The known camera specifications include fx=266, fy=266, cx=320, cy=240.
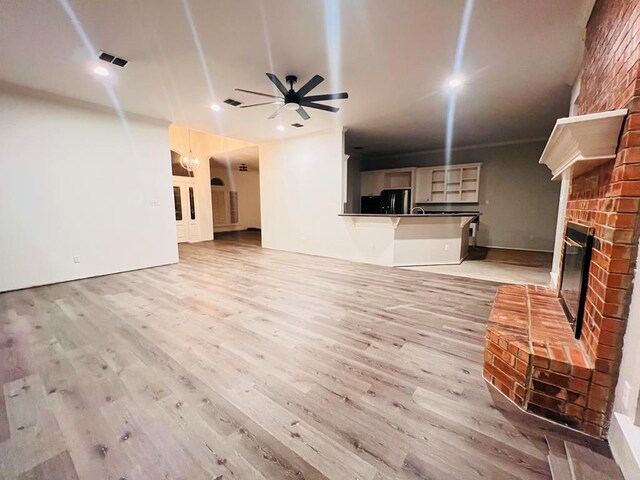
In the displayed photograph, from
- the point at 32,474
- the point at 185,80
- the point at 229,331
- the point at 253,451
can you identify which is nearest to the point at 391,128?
the point at 185,80

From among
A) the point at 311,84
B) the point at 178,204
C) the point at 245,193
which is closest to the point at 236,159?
the point at 178,204

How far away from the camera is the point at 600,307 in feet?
4.32

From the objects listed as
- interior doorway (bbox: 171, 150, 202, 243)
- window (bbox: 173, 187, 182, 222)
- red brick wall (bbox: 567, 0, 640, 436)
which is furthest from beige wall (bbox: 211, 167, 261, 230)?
red brick wall (bbox: 567, 0, 640, 436)

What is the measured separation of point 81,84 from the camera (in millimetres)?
3516

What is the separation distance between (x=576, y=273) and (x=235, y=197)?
1098cm

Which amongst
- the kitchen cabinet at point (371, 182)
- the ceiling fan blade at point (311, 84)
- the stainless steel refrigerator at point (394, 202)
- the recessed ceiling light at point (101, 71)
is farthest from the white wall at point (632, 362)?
the kitchen cabinet at point (371, 182)

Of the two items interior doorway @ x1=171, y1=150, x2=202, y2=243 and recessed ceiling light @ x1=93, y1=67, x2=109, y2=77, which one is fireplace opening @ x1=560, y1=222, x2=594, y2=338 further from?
interior doorway @ x1=171, y1=150, x2=202, y2=243

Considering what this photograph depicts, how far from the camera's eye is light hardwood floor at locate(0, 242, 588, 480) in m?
1.21

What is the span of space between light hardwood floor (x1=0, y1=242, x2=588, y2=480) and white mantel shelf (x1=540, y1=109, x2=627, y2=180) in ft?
4.81

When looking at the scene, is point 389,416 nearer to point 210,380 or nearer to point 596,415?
point 596,415

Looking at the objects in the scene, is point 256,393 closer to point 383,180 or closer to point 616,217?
point 616,217

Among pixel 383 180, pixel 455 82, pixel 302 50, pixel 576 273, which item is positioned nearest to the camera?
pixel 576 273

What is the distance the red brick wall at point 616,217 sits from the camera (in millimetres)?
1216

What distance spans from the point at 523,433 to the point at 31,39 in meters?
4.91
